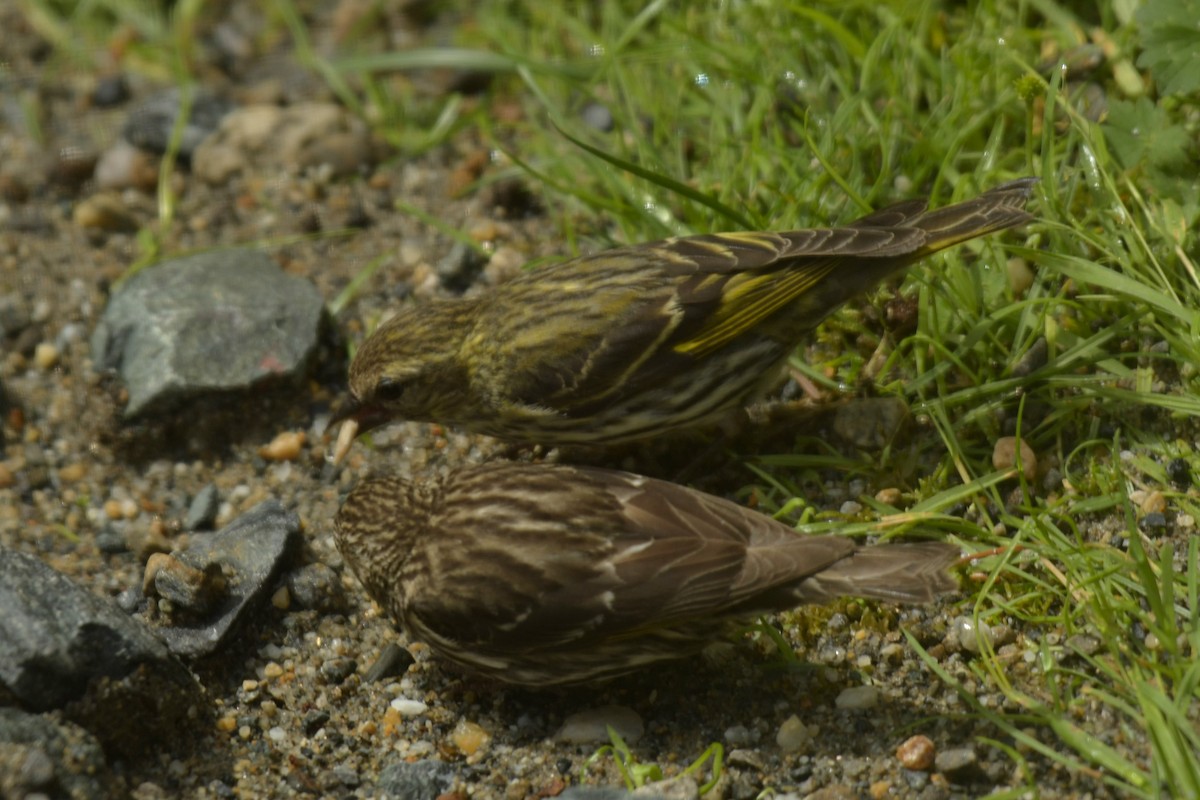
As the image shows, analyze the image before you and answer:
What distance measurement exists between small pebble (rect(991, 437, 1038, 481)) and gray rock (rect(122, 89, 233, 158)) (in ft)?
14.0

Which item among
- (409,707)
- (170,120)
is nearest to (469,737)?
(409,707)

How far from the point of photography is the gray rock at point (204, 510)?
18.6ft

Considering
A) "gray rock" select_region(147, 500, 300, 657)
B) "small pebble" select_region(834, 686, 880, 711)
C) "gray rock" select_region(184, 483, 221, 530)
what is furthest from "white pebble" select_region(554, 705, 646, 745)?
"gray rock" select_region(184, 483, 221, 530)

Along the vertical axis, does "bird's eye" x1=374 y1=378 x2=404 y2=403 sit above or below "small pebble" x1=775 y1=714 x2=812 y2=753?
above

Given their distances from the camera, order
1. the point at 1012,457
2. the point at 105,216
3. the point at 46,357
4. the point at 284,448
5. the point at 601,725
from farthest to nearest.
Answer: the point at 105,216, the point at 46,357, the point at 284,448, the point at 1012,457, the point at 601,725

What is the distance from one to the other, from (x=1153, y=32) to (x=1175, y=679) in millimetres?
2485

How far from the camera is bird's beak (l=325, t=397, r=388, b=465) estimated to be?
220 inches

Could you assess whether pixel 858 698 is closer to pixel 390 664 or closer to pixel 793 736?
pixel 793 736

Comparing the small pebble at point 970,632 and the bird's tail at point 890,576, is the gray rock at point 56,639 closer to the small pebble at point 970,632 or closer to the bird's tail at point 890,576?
the bird's tail at point 890,576

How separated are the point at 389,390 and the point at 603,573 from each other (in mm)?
1432

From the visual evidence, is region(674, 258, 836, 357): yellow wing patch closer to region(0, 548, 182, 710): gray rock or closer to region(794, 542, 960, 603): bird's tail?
region(794, 542, 960, 603): bird's tail

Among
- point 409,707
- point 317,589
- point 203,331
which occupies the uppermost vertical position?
point 203,331

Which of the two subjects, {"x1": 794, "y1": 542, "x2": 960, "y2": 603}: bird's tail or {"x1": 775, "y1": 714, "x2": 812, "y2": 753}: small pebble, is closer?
{"x1": 794, "y1": 542, "x2": 960, "y2": 603}: bird's tail

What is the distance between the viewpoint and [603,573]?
4449mm
